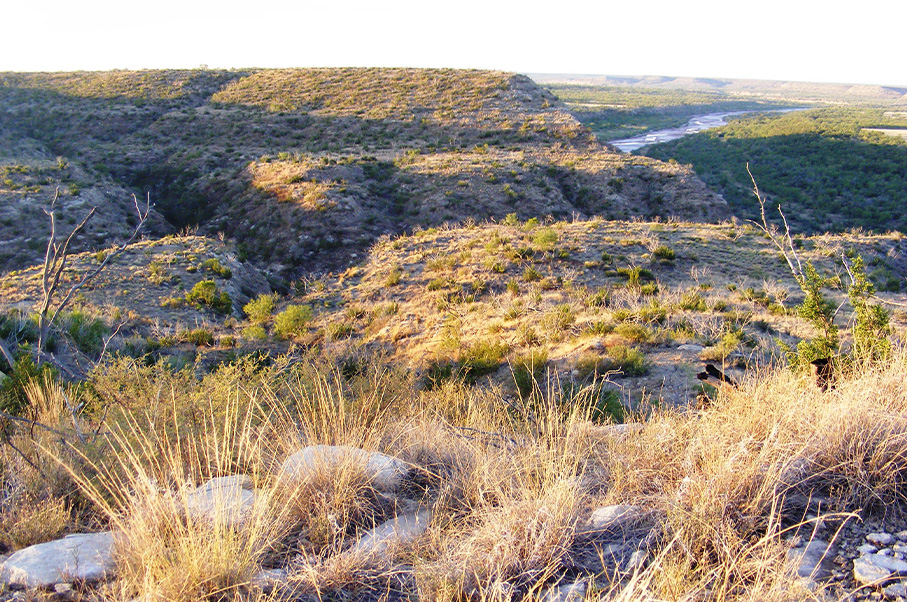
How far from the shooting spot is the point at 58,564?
238cm

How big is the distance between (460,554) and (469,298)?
1039 centimetres

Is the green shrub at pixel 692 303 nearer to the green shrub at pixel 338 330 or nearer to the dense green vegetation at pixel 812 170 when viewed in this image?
the green shrub at pixel 338 330

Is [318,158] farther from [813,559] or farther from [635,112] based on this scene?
[635,112]

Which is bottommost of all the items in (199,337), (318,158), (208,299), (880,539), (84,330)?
(199,337)

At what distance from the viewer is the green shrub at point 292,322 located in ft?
39.5

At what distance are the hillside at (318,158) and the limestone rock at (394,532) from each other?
51.4 feet

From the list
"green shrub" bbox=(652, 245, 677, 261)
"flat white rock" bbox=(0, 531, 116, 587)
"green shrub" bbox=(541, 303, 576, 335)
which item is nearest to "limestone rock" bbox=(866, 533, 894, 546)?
"flat white rock" bbox=(0, 531, 116, 587)

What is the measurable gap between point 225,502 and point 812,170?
47.7 meters

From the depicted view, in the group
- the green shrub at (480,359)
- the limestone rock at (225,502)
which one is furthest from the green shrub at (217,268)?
the limestone rock at (225,502)

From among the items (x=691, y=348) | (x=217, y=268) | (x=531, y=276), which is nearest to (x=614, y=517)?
(x=691, y=348)

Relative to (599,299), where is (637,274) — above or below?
above

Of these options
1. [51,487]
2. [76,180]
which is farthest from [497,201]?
[51,487]

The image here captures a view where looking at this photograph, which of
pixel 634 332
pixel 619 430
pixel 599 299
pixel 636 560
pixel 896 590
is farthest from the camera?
pixel 599 299

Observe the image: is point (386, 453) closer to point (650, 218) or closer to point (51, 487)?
point (51, 487)
